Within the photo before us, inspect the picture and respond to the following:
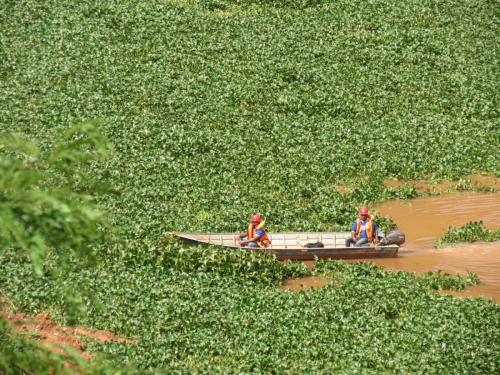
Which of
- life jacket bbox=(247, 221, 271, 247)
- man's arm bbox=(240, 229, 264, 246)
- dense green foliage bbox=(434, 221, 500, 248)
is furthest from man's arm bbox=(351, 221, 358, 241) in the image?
man's arm bbox=(240, 229, 264, 246)

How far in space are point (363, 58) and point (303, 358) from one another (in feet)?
67.9

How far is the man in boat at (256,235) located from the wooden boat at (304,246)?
0.72 ft

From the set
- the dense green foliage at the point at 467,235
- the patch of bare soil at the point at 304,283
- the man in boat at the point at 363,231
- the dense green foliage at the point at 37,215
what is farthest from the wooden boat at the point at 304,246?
the dense green foliage at the point at 37,215

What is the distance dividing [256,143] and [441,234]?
8.02 m

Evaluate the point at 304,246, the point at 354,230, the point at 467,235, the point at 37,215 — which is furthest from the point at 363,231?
the point at 37,215

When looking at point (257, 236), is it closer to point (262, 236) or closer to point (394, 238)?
point (262, 236)

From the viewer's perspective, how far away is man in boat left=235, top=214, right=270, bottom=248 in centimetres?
2639

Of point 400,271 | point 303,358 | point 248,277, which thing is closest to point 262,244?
point 248,277

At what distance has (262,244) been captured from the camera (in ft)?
86.8

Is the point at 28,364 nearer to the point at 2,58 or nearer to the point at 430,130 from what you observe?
the point at 430,130

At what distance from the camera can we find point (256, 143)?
1320 inches

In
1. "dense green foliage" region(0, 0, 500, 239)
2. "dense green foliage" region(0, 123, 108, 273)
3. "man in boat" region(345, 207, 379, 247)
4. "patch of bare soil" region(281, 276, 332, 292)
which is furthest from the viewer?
"dense green foliage" region(0, 0, 500, 239)

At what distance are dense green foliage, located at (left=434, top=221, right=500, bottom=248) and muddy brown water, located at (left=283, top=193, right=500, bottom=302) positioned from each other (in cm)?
20

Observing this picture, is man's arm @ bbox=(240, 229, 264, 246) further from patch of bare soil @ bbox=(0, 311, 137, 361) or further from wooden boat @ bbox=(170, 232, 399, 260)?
patch of bare soil @ bbox=(0, 311, 137, 361)
